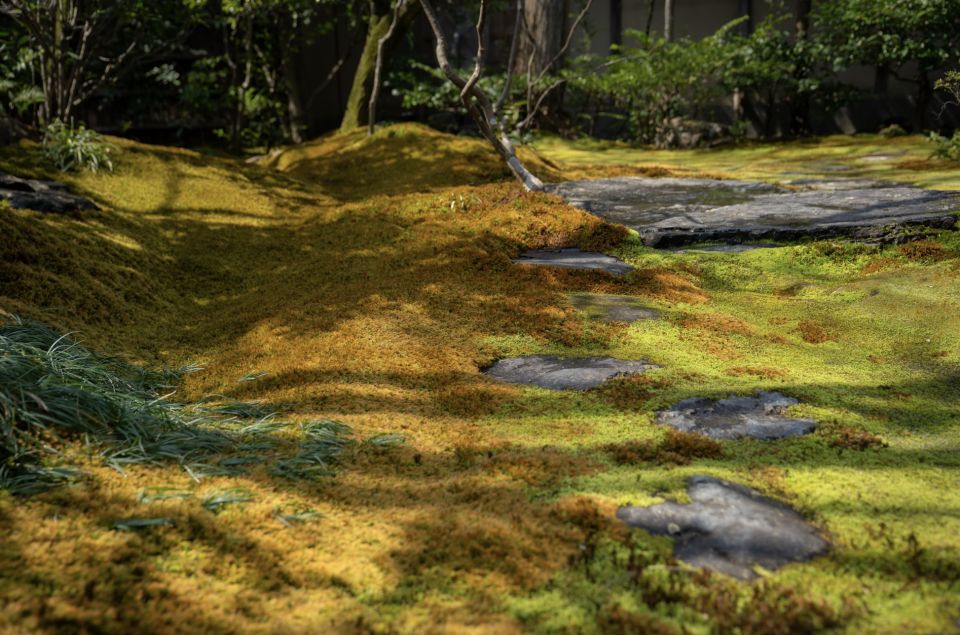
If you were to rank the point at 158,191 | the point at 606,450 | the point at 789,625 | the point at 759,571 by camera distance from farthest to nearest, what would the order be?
the point at 158,191 → the point at 606,450 → the point at 759,571 → the point at 789,625

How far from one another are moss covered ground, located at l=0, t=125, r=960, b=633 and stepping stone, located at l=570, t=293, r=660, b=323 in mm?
122

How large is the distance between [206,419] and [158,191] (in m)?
4.65

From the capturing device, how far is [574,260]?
568cm

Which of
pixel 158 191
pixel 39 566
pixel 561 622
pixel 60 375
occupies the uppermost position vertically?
pixel 158 191

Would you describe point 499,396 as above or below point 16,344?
below

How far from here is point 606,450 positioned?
284 cm

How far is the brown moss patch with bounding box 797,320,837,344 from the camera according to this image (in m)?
4.26

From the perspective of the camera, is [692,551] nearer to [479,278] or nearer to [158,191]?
[479,278]

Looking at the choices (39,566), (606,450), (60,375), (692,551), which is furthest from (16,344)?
(692,551)

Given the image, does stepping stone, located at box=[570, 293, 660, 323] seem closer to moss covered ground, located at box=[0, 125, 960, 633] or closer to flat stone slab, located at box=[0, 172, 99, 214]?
moss covered ground, located at box=[0, 125, 960, 633]

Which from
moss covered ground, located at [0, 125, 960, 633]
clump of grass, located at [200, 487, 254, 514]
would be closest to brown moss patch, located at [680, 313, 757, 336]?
moss covered ground, located at [0, 125, 960, 633]

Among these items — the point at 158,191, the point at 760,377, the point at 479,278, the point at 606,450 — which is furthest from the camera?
the point at 158,191

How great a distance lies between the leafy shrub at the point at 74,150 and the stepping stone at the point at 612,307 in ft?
15.0

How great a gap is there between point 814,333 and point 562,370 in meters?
1.57
